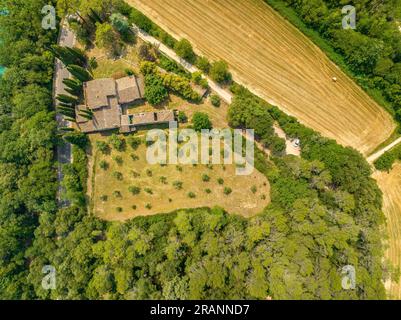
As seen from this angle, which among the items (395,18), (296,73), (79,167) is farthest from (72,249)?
(395,18)

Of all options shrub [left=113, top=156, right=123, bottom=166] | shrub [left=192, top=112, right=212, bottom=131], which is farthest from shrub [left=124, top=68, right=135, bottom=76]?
shrub [left=113, top=156, right=123, bottom=166]

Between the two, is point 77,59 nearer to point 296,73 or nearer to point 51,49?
point 51,49

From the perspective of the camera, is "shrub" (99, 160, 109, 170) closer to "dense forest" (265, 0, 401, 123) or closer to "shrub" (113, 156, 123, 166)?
"shrub" (113, 156, 123, 166)

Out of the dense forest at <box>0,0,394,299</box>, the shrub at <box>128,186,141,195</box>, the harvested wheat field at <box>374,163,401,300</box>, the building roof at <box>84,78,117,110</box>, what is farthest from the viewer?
the shrub at <box>128,186,141,195</box>

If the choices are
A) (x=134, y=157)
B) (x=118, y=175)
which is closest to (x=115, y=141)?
(x=134, y=157)

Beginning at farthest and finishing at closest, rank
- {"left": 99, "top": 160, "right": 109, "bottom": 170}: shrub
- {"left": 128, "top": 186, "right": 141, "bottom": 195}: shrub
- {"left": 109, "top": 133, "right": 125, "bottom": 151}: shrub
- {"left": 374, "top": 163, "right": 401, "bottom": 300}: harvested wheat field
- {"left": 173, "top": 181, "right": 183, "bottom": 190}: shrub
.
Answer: {"left": 99, "top": 160, "right": 109, "bottom": 170}: shrub
{"left": 128, "top": 186, "right": 141, "bottom": 195}: shrub
{"left": 173, "top": 181, "right": 183, "bottom": 190}: shrub
{"left": 109, "top": 133, "right": 125, "bottom": 151}: shrub
{"left": 374, "top": 163, "right": 401, "bottom": 300}: harvested wheat field

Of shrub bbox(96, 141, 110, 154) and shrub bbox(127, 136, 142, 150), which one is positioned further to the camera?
shrub bbox(127, 136, 142, 150)
